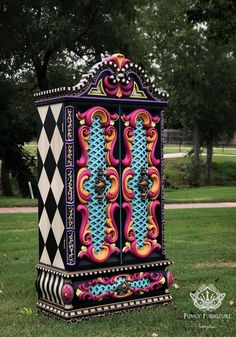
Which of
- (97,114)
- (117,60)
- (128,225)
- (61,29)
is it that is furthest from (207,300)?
(61,29)

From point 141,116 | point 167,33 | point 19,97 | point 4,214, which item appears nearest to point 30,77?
point 19,97

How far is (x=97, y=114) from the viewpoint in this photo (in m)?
5.77

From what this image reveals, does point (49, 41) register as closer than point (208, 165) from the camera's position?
Yes

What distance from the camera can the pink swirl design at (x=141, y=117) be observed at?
19.7ft

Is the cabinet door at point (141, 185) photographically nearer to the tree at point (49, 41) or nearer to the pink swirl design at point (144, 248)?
the pink swirl design at point (144, 248)

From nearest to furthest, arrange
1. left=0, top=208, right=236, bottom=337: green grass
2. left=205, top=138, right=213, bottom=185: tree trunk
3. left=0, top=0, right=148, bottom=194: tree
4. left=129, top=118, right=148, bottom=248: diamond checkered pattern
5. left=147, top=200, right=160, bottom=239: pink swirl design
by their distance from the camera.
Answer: left=0, top=208, right=236, bottom=337: green grass, left=129, top=118, right=148, bottom=248: diamond checkered pattern, left=147, top=200, right=160, bottom=239: pink swirl design, left=0, top=0, right=148, bottom=194: tree, left=205, top=138, right=213, bottom=185: tree trunk

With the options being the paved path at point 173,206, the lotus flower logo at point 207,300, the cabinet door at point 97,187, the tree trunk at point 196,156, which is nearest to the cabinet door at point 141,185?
the cabinet door at point 97,187

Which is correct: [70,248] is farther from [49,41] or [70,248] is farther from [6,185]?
[6,185]

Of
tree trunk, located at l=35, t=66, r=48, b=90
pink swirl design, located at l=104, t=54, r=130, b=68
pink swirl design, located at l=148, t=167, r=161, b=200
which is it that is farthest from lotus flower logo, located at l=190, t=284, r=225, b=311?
tree trunk, located at l=35, t=66, r=48, b=90

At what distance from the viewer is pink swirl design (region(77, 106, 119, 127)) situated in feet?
18.6

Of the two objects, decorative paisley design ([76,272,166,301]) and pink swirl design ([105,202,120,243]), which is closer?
decorative paisley design ([76,272,166,301])

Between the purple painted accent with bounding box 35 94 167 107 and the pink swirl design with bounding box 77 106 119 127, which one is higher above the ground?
the purple painted accent with bounding box 35 94 167 107

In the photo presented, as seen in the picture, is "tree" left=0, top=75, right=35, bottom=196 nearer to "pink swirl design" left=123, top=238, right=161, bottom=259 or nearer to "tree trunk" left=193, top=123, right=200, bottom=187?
"tree trunk" left=193, top=123, right=200, bottom=187

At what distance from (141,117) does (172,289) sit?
6.92ft
